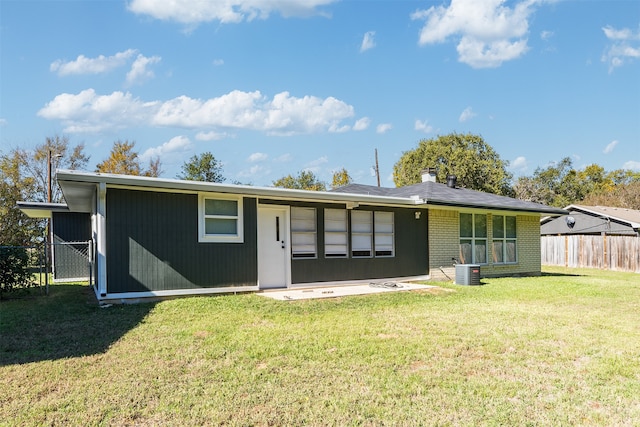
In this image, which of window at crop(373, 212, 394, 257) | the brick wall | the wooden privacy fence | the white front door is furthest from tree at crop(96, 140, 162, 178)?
the wooden privacy fence

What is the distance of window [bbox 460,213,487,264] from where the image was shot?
42.5 feet

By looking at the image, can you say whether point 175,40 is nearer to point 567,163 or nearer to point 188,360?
point 188,360

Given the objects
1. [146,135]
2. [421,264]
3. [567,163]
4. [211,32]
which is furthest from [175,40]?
[567,163]

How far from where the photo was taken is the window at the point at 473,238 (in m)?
13.0

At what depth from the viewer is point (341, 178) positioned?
35.8 meters

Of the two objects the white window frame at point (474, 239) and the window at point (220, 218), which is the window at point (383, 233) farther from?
the window at point (220, 218)

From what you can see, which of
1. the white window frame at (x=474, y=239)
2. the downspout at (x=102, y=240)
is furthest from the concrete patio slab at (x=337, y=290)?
the downspout at (x=102, y=240)

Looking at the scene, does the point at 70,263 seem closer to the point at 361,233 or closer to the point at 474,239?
the point at 361,233

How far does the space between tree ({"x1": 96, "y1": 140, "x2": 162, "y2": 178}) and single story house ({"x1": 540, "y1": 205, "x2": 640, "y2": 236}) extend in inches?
1037

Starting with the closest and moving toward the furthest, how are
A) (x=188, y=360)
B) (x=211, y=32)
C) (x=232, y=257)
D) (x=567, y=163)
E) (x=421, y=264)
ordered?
1. (x=188, y=360)
2. (x=232, y=257)
3. (x=421, y=264)
4. (x=211, y=32)
5. (x=567, y=163)

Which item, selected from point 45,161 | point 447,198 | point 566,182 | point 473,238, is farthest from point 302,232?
point 566,182

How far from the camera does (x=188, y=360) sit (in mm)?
4449

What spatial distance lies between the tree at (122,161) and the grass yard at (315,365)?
22.9 meters

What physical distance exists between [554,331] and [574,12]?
14729 mm
